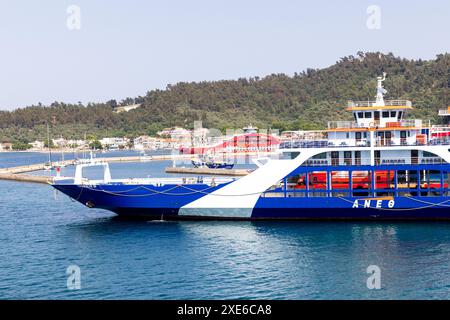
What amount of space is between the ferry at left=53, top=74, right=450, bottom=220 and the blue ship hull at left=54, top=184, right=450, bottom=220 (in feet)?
0.16

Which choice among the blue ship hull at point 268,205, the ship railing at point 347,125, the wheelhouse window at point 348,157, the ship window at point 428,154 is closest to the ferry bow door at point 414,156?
the ship window at point 428,154

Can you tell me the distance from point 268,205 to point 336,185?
4163mm

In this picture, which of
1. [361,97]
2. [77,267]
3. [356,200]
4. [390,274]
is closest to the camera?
[390,274]

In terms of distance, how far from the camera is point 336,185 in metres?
32.2

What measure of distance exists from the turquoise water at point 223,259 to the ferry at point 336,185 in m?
0.74

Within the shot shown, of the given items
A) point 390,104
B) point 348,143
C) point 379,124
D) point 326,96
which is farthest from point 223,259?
point 326,96

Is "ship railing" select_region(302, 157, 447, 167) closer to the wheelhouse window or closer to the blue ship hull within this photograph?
the wheelhouse window

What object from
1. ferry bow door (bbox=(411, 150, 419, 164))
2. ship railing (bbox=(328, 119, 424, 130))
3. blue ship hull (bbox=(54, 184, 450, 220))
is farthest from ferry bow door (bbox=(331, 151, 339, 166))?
ferry bow door (bbox=(411, 150, 419, 164))

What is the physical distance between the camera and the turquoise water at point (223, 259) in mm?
20625

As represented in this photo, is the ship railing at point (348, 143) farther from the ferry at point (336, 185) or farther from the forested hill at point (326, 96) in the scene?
the forested hill at point (326, 96)

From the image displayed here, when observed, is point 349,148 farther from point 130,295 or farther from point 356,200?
point 130,295
